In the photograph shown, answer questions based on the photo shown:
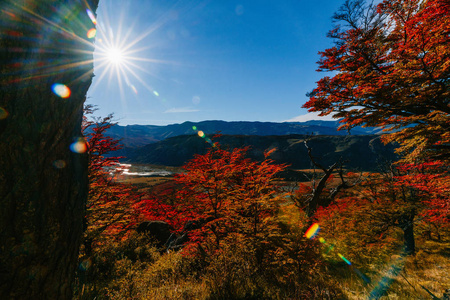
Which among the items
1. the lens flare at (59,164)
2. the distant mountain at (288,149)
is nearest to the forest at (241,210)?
the lens flare at (59,164)

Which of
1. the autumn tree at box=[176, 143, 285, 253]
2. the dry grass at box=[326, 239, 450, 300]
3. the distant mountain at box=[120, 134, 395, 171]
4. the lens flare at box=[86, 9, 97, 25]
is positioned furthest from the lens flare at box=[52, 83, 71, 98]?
the distant mountain at box=[120, 134, 395, 171]

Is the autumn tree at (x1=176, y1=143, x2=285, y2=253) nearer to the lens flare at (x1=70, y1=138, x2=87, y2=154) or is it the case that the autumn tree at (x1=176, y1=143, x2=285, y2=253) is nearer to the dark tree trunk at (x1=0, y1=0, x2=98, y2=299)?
the lens flare at (x1=70, y1=138, x2=87, y2=154)

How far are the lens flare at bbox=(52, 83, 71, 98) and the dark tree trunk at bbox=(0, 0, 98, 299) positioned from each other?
3 centimetres

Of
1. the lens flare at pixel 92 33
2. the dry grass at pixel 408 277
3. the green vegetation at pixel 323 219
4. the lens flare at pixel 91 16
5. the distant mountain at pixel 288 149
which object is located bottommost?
the distant mountain at pixel 288 149

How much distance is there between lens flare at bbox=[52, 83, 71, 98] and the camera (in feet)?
4.50

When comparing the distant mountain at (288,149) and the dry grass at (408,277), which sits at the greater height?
the dry grass at (408,277)

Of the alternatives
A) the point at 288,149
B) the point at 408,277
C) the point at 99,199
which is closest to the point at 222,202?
the point at 99,199

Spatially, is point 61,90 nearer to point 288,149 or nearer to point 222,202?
point 222,202

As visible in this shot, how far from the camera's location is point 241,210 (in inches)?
300

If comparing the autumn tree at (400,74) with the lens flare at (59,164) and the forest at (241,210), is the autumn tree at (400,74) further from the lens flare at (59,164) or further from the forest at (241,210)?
the lens flare at (59,164)

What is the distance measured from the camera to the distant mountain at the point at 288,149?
4094 inches

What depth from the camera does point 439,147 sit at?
5.38m

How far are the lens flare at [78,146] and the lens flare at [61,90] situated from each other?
15.1 inches

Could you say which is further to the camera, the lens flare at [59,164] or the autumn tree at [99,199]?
the autumn tree at [99,199]
